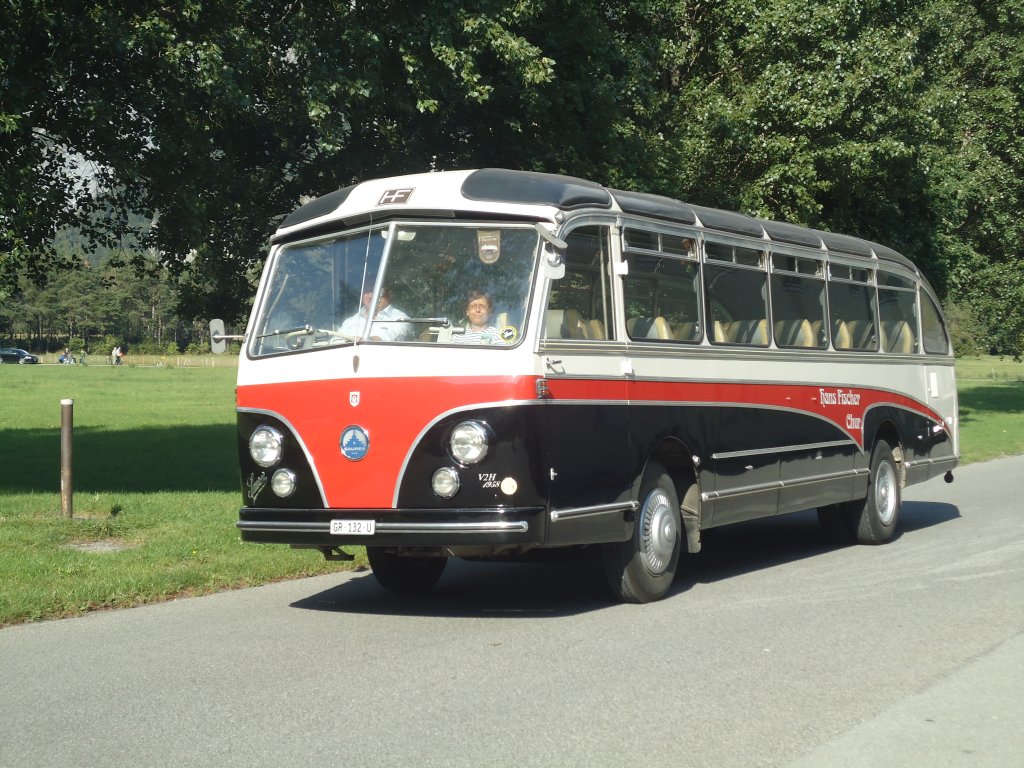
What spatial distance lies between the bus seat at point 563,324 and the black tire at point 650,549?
1.28 meters

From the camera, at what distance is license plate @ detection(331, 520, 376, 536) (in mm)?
8266

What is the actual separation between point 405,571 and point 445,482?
1.88 m

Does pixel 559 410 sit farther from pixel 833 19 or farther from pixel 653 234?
pixel 833 19

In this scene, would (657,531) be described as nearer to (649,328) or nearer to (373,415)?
(649,328)

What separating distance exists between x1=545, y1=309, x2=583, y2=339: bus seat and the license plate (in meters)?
1.67

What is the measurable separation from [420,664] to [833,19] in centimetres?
1908

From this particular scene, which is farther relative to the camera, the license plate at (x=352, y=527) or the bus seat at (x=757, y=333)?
the bus seat at (x=757, y=333)

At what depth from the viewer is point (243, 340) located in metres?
9.53

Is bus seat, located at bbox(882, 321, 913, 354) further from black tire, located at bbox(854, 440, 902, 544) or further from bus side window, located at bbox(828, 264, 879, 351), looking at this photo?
black tire, located at bbox(854, 440, 902, 544)

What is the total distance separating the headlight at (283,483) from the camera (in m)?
8.70

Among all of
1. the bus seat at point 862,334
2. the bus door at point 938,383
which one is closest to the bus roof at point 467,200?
the bus seat at point 862,334

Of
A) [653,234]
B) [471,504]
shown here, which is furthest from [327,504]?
[653,234]

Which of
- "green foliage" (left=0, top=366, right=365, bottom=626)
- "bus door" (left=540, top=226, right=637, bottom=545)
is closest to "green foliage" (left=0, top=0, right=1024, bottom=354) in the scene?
"green foliage" (left=0, top=366, right=365, bottom=626)

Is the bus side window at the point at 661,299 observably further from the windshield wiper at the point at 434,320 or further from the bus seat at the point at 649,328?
the windshield wiper at the point at 434,320
